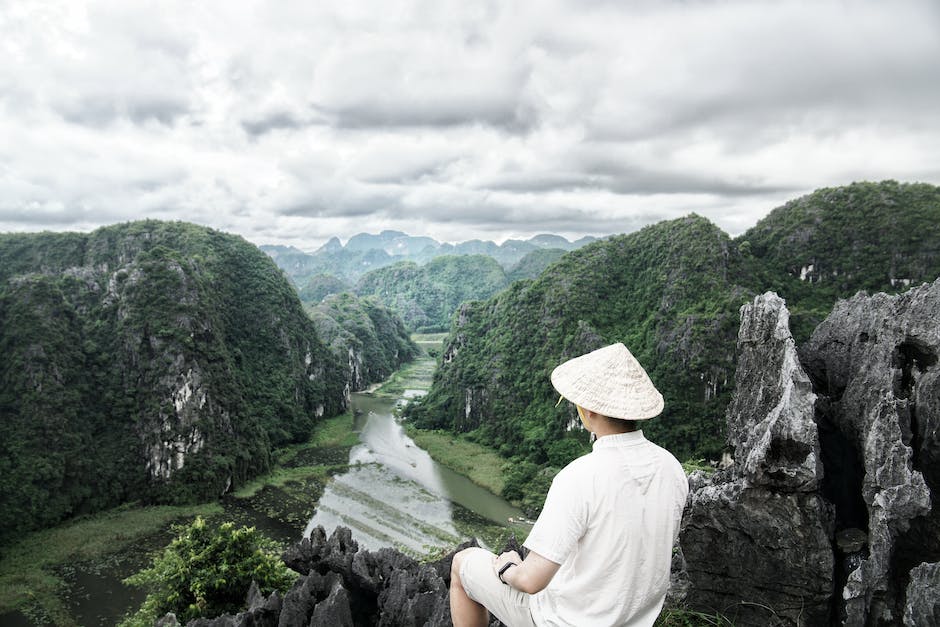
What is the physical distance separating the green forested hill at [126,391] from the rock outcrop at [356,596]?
34677 millimetres

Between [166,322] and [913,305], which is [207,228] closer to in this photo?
[166,322]

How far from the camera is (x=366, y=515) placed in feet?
110

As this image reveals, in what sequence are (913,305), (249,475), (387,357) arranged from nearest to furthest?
(913,305) < (249,475) < (387,357)

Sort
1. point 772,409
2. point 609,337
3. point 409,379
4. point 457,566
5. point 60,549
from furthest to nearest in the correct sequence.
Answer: point 409,379, point 609,337, point 60,549, point 772,409, point 457,566

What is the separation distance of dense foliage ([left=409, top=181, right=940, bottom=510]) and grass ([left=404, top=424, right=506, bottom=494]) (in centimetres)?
148

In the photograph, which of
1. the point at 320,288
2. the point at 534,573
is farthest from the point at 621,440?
Answer: the point at 320,288

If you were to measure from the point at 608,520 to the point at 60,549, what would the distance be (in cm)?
3786

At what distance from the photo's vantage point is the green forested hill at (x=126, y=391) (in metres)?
35.8

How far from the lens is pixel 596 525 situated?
2672mm

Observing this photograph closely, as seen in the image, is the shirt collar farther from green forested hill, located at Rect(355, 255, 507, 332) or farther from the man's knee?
green forested hill, located at Rect(355, 255, 507, 332)

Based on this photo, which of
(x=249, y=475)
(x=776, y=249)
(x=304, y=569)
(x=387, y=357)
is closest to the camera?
(x=304, y=569)

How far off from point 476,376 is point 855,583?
189ft

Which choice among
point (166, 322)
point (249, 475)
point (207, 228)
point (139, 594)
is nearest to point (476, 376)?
point (249, 475)

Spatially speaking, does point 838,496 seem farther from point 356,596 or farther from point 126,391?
point 126,391
